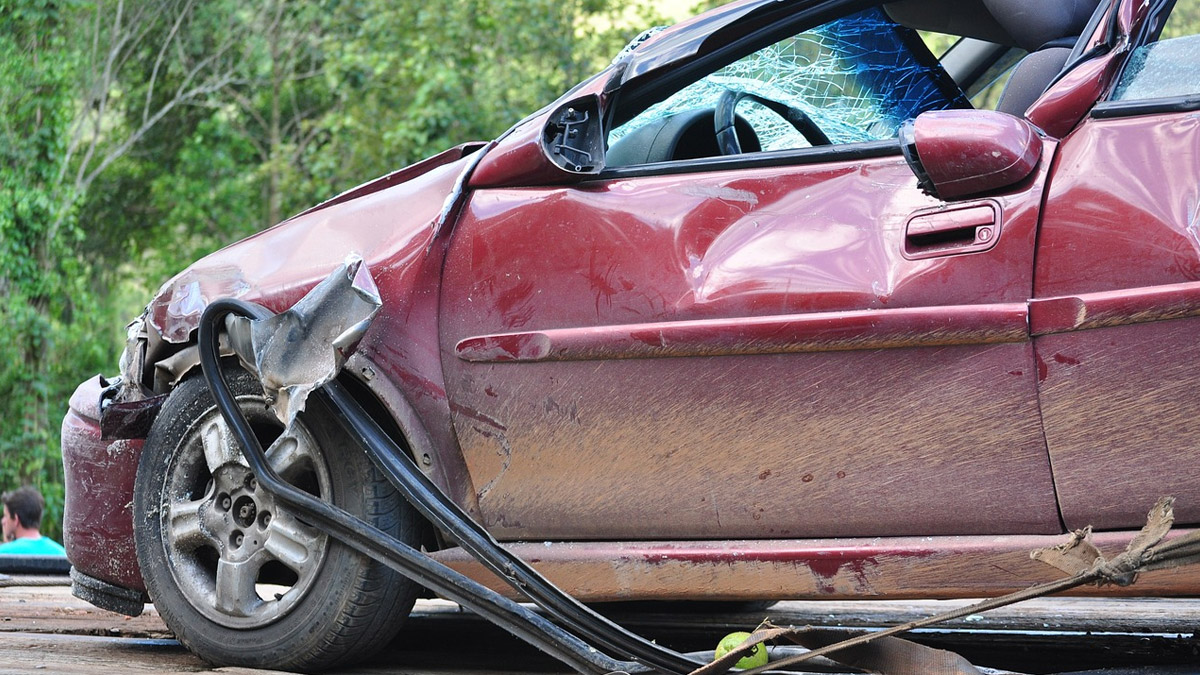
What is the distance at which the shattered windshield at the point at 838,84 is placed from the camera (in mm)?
3193

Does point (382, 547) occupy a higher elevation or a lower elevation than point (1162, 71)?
lower

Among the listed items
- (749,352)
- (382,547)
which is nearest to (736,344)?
(749,352)

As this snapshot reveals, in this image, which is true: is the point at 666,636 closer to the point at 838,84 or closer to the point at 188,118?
the point at 838,84

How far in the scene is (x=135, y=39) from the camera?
1862 centimetres

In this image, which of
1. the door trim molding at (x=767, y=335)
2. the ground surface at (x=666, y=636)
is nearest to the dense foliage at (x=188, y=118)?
the ground surface at (x=666, y=636)

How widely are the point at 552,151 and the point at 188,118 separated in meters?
18.8

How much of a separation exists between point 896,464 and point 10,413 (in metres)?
14.6

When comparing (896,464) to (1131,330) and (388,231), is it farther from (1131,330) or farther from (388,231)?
(388,231)

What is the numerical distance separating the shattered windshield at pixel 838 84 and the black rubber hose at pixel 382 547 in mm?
1135

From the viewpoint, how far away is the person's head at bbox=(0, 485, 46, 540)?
6.61 m

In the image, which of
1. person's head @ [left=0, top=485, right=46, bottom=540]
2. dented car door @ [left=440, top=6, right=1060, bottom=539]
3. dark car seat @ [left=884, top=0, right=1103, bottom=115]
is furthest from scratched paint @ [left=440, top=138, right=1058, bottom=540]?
person's head @ [left=0, top=485, right=46, bottom=540]

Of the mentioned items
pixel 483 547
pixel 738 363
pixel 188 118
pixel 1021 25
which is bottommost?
pixel 483 547

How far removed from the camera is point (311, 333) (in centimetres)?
283

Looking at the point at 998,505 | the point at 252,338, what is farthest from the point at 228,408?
the point at 998,505
